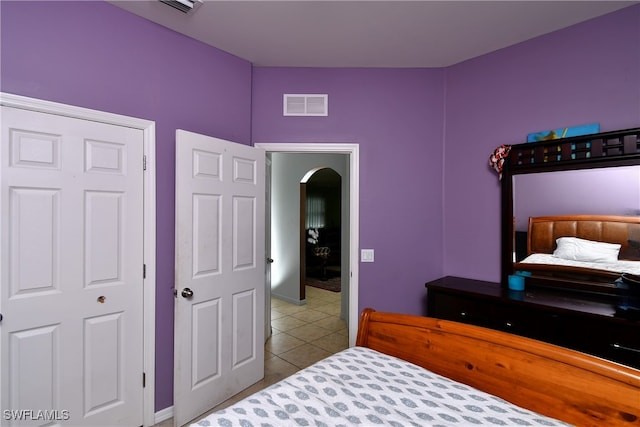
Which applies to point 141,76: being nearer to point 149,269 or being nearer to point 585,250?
point 149,269

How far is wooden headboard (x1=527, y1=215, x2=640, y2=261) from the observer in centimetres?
190

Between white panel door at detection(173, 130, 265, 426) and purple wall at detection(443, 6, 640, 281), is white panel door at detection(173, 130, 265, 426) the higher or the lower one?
the lower one

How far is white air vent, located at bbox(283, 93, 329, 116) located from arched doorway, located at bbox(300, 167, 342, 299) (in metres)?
1.80

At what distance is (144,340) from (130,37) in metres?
1.98

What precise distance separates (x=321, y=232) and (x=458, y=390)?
691cm

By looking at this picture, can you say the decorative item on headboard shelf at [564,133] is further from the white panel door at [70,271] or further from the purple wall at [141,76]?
the white panel door at [70,271]

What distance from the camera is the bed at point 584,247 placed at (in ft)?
6.26

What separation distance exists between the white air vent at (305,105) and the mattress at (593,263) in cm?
199

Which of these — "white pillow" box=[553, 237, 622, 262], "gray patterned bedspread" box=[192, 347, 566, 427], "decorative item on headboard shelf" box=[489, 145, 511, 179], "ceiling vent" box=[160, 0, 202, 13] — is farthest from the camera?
"decorative item on headboard shelf" box=[489, 145, 511, 179]

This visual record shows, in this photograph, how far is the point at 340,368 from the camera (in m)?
1.35

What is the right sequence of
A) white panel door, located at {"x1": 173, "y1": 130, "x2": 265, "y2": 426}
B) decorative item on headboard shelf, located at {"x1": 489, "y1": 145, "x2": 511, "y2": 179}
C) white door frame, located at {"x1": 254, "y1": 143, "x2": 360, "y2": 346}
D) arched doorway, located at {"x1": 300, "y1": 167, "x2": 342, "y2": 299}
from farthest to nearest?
1. arched doorway, located at {"x1": 300, "y1": 167, "x2": 342, "y2": 299}
2. white door frame, located at {"x1": 254, "y1": 143, "x2": 360, "y2": 346}
3. decorative item on headboard shelf, located at {"x1": 489, "y1": 145, "x2": 511, "y2": 179}
4. white panel door, located at {"x1": 173, "y1": 130, "x2": 265, "y2": 426}
